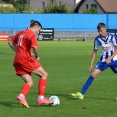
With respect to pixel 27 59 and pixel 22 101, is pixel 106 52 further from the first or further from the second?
pixel 22 101

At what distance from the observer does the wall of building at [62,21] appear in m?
63.7

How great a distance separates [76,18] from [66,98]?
171ft

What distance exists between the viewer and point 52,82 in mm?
15930

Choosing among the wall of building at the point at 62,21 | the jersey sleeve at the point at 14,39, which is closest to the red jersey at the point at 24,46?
the jersey sleeve at the point at 14,39

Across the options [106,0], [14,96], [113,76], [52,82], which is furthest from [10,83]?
[106,0]

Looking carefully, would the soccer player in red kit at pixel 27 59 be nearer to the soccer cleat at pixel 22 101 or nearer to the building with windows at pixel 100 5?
the soccer cleat at pixel 22 101

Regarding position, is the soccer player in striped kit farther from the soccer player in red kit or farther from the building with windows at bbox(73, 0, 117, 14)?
the building with windows at bbox(73, 0, 117, 14)

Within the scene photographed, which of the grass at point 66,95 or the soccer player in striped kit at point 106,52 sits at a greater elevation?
the soccer player in striped kit at point 106,52

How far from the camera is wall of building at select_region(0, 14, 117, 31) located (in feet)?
209

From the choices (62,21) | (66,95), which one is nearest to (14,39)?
(66,95)

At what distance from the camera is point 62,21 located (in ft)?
212

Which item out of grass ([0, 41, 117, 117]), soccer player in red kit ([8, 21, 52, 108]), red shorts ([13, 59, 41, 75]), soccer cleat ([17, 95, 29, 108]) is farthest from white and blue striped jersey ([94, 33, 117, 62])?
soccer cleat ([17, 95, 29, 108])

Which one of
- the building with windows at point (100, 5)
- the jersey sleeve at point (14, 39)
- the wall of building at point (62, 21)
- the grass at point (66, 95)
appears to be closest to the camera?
the grass at point (66, 95)

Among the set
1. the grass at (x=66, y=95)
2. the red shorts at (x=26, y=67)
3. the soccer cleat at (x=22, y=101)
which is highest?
the red shorts at (x=26, y=67)
